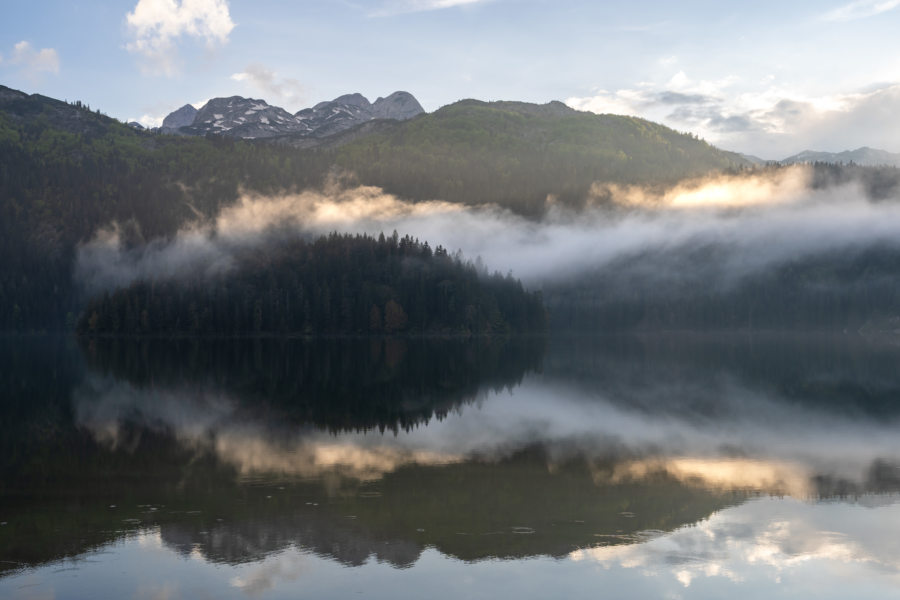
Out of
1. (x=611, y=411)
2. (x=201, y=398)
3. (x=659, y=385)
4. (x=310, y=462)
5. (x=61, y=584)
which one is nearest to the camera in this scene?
(x=61, y=584)

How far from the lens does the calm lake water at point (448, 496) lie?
65.3 ft

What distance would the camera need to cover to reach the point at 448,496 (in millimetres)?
27922

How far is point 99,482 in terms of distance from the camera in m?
30.2

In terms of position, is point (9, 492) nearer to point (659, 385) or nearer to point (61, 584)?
point (61, 584)

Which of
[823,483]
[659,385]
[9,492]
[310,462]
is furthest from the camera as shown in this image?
[659,385]

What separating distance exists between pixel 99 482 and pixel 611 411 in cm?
3167

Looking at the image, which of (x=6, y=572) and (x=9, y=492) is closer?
(x=6, y=572)

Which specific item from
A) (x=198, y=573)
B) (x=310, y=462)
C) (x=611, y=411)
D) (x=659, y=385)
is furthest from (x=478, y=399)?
(x=198, y=573)

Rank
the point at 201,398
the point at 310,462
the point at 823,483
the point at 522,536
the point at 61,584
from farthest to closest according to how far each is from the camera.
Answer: the point at 201,398 < the point at 310,462 < the point at 823,483 < the point at 522,536 < the point at 61,584

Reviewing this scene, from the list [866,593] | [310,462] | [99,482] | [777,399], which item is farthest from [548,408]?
[866,593]

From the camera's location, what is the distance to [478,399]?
58875mm

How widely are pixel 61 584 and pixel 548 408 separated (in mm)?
37409

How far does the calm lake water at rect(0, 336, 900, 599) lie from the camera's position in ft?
65.3

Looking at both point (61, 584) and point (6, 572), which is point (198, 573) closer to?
Result: point (61, 584)
